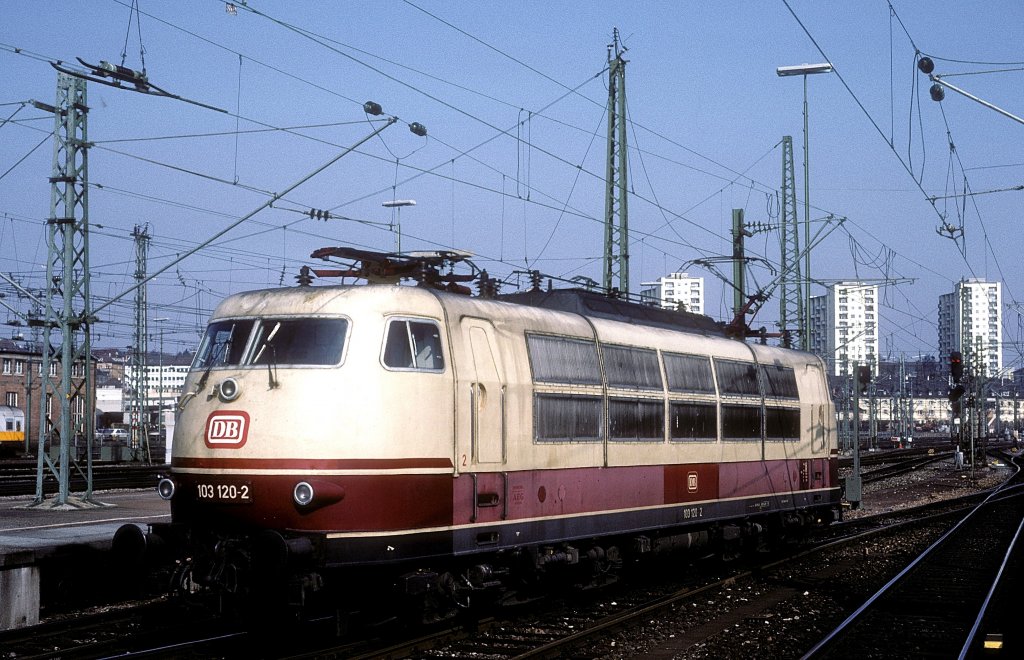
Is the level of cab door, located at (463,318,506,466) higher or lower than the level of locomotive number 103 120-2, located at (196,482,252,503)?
higher

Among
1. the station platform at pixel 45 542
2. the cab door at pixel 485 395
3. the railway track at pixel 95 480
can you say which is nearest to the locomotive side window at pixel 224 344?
the cab door at pixel 485 395

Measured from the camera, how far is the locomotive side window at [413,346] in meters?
12.1

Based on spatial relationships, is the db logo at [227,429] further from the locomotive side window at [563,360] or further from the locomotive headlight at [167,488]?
the locomotive side window at [563,360]

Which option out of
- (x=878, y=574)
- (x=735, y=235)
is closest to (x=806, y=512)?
(x=878, y=574)

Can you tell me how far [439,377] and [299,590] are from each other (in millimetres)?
2697

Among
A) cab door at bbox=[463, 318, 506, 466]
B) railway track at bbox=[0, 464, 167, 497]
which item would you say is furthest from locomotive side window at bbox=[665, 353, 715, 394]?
railway track at bbox=[0, 464, 167, 497]

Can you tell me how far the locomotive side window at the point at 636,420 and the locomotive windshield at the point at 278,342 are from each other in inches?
180

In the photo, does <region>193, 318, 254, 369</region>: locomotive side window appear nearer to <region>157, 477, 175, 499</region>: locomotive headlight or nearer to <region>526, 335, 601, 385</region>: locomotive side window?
<region>157, 477, 175, 499</region>: locomotive headlight

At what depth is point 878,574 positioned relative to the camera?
61.8 ft

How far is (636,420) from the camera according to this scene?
52.0ft

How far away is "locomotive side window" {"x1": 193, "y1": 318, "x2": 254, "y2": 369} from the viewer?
1244cm

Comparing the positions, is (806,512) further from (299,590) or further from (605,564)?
(299,590)

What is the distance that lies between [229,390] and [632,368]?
6.03 metres

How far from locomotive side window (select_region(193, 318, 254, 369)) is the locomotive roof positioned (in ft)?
13.0
